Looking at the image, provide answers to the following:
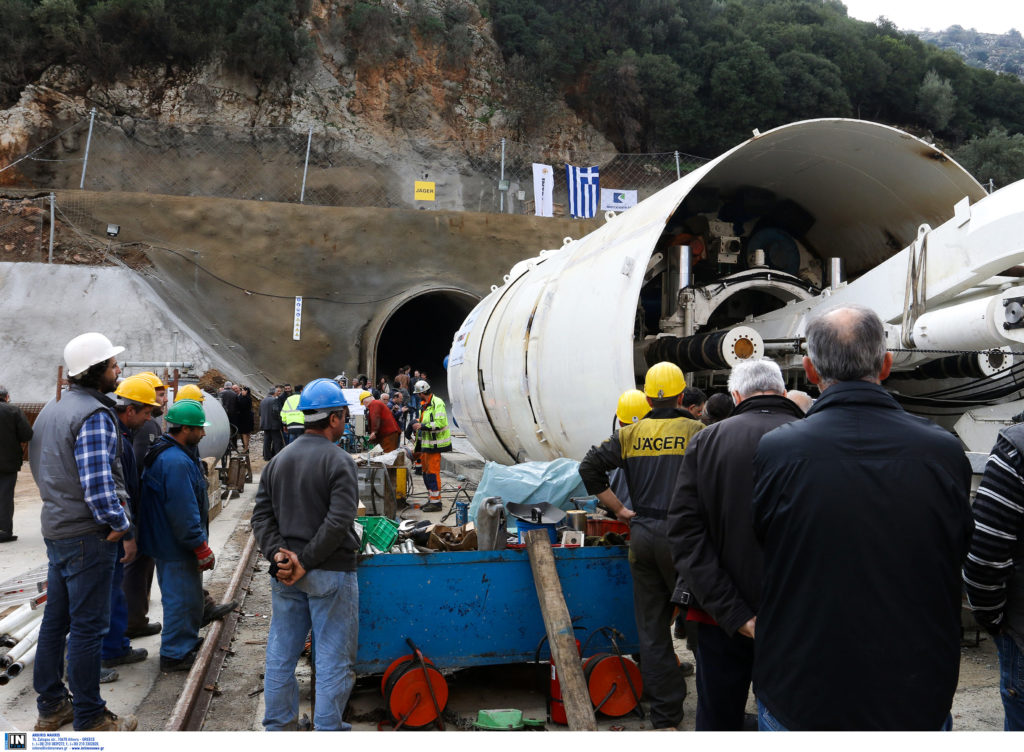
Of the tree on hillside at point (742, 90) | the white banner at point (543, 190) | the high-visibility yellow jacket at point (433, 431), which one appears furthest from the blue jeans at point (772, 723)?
the tree on hillside at point (742, 90)

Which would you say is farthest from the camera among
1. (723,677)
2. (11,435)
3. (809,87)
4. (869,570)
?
(809,87)

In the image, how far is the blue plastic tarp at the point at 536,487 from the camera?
5160 mm

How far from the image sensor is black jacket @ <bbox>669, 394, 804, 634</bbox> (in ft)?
7.79

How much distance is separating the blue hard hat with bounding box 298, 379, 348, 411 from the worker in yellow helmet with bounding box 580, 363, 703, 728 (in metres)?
1.37

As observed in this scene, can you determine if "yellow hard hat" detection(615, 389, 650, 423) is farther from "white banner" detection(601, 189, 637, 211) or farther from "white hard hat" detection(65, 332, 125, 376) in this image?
"white banner" detection(601, 189, 637, 211)

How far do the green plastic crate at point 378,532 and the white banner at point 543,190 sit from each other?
1803 centimetres

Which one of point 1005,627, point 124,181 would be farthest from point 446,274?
point 1005,627

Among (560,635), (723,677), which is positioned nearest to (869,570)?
(723,677)

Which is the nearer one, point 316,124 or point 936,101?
point 316,124

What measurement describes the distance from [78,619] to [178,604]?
1.09m

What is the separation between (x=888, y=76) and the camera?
3784 cm

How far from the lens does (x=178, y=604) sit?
14.5 feet

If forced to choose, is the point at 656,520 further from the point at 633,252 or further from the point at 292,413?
the point at 292,413

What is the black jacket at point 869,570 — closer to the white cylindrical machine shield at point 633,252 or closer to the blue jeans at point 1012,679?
the blue jeans at point 1012,679
